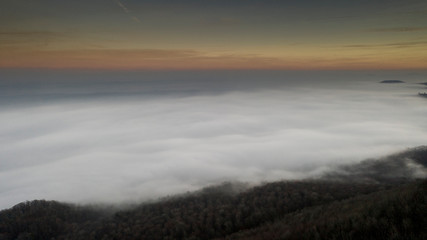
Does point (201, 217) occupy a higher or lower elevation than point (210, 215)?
lower

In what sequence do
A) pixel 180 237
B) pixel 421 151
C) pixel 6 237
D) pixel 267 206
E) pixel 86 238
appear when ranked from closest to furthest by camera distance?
pixel 180 237 → pixel 267 206 → pixel 86 238 → pixel 6 237 → pixel 421 151

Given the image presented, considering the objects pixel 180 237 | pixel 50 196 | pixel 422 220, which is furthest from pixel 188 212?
pixel 50 196

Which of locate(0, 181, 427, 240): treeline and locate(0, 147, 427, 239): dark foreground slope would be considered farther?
locate(0, 181, 427, 240): treeline

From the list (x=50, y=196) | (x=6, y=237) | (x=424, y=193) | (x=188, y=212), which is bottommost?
(x=50, y=196)

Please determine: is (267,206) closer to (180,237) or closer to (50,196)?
(180,237)

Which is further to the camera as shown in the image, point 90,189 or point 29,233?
point 90,189

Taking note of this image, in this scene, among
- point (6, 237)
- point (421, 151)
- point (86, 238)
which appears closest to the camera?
point (86, 238)

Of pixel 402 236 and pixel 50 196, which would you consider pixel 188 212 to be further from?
pixel 50 196

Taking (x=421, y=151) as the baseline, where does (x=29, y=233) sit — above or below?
below

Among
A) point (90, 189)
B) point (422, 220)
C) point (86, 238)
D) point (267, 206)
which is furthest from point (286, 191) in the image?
point (90, 189)

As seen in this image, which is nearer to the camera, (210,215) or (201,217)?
(210,215)

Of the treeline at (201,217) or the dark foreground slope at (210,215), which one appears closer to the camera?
the dark foreground slope at (210,215)
